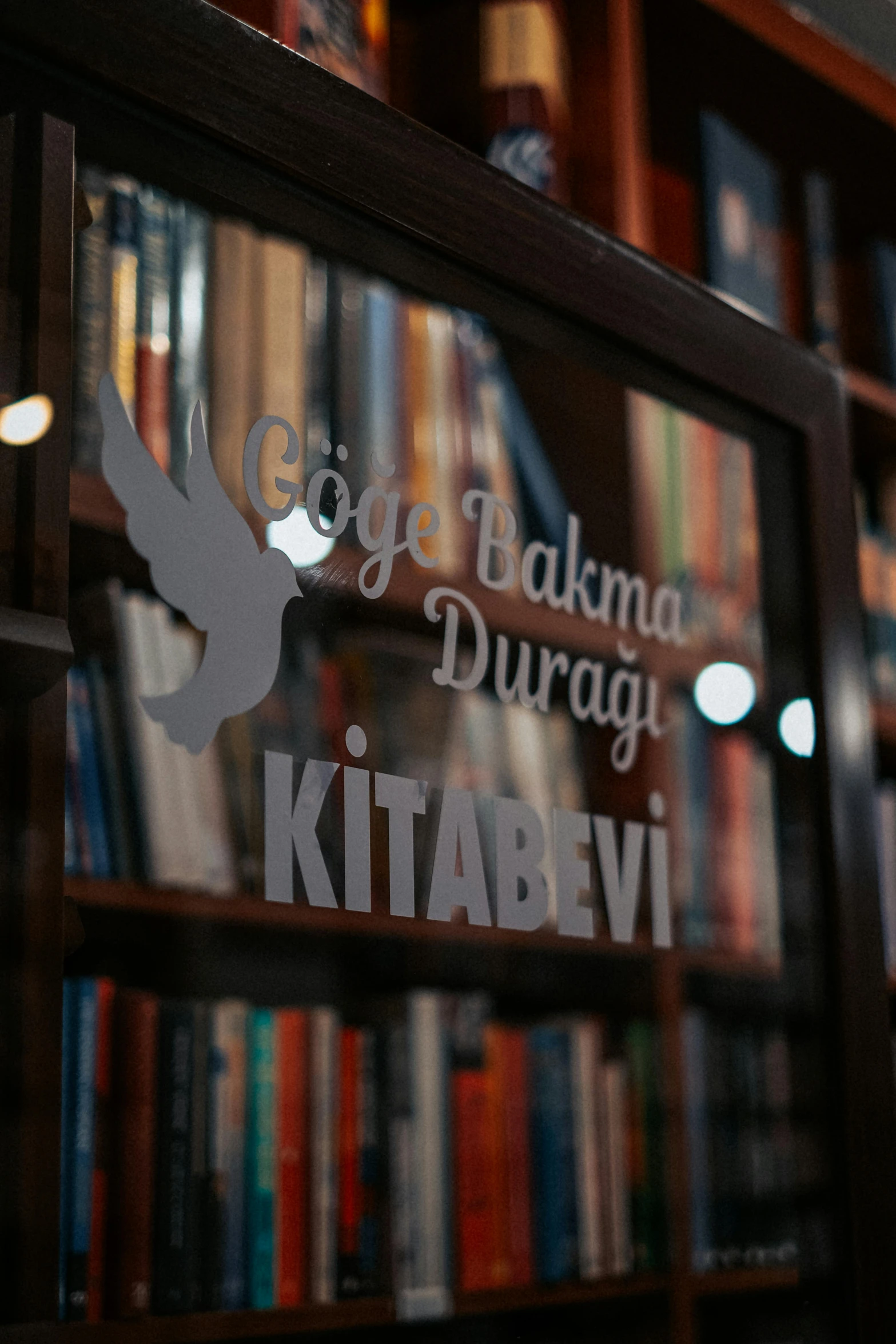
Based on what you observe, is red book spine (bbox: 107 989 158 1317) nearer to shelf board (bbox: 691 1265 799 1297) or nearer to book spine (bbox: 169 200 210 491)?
book spine (bbox: 169 200 210 491)

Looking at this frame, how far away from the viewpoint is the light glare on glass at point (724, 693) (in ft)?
3.58

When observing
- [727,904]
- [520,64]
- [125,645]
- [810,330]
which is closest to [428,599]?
[125,645]

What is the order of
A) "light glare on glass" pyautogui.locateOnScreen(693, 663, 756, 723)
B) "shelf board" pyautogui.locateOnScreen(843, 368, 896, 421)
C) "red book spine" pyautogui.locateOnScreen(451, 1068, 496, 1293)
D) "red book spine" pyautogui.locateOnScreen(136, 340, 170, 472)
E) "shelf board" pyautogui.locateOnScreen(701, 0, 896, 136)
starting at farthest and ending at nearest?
1. "shelf board" pyautogui.locateOnScreen(843, 368, 896, 421)
2. "shelf board" pyautogui.locateOnScreen(701, 0, 896, 136)
3. "light glare on glass" pyautogui.locateOnScreen(693, 663, 756, 723)
4. "red book spine" pyautogui.locateOnScreen(451, 1068, 496, 1293)
5. "red book spine" pyautogui.locateOnScreen(136, 340, 170, 472)

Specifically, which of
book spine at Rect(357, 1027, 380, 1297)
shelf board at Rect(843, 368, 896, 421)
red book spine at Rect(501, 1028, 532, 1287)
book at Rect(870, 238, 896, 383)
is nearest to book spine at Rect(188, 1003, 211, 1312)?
book spine at Rect(357, 1027, 380, 1297)

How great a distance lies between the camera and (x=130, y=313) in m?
0.78

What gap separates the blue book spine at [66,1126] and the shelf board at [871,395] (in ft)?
4.24

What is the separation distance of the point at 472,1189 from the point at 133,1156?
250 millimetres

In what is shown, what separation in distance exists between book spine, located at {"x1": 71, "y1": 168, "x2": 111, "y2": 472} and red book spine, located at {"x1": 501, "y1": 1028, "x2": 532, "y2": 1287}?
1.60ft

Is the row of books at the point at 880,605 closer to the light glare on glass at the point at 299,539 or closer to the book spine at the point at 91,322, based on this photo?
the light glare on glass at the point at 299,539

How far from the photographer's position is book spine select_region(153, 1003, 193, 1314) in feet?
2.40

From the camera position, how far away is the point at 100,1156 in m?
0.71

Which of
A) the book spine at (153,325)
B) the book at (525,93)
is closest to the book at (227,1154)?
the book spine at (153,325)

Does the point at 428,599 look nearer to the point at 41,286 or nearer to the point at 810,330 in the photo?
the point at 41,286

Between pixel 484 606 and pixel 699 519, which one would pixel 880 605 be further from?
pixel 484 606
